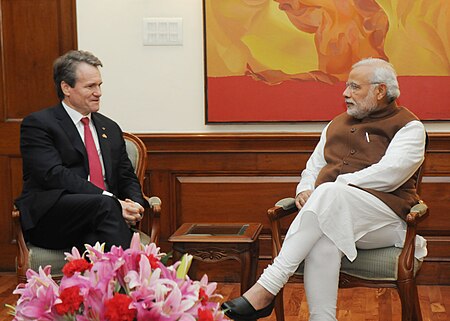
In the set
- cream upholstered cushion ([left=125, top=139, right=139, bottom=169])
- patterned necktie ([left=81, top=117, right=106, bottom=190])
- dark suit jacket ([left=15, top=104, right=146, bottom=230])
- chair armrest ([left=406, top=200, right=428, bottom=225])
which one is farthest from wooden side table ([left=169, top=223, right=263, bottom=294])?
chair armrest ([left=406, top=200, right=428, bottom=225])

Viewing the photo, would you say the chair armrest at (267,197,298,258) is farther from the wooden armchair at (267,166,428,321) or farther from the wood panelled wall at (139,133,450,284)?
the wood panelled wall at (139,133,450,284)

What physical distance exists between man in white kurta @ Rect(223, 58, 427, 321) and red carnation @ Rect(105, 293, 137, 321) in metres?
1.81

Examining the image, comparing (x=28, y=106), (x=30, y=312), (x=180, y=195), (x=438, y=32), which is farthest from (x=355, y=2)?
(x=30, y=312)

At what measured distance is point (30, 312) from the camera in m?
1.96

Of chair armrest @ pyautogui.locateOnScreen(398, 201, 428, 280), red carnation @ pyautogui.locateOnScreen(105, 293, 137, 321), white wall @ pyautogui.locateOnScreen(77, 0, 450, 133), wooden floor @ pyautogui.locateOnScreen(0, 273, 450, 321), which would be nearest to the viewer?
red carnation @ pyautogui.locateOnScreen(105, 293, 137, 321)

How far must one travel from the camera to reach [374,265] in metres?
3.82

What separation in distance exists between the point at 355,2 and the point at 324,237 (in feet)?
5.94

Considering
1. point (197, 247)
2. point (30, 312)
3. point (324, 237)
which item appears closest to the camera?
point (30, 312)

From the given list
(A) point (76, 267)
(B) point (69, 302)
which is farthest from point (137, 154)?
(B) point (69, 302)

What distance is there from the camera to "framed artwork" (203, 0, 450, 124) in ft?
16.7

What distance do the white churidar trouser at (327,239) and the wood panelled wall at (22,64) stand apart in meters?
2.25

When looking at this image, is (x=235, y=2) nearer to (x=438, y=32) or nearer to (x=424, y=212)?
(x=438, y=32)

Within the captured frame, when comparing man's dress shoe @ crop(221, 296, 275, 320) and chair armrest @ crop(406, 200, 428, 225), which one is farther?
chair armrest @ crop(406, 200, 428, 225)

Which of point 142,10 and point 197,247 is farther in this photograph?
point 142,10
